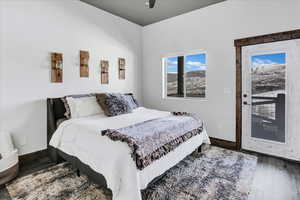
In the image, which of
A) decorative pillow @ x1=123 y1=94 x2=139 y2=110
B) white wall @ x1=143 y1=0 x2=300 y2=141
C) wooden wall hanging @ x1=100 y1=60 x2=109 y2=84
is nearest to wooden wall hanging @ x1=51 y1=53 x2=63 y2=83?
wooden wall hanging @ x1=100 y1=60 x2=109 y2=84

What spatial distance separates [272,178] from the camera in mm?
2289

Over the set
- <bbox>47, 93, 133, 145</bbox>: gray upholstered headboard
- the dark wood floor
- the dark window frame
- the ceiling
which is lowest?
the dark wood floor

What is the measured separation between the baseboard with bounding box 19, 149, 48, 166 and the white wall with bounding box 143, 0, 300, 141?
2783mm

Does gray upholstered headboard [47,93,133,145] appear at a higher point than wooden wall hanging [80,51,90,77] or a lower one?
lower

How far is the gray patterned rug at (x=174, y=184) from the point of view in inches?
75.6

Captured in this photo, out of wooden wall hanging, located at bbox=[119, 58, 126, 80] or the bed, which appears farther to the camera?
wooden wall hanging, located at bbox=[119, 58, 126, 80]

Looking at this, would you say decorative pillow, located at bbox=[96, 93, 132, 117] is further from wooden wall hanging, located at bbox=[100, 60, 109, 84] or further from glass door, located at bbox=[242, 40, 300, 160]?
glass door, located at bbox=[242, 40, 300, 160]

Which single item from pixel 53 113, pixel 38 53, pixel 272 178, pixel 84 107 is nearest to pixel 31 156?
pixel 53 113

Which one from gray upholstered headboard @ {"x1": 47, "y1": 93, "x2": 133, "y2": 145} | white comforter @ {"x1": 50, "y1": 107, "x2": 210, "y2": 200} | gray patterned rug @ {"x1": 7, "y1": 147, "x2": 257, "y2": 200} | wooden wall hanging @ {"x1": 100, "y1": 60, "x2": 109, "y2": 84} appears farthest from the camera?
wooden wall hanging @ {"x1": 100, "y1": 60, "x2": 109, "y2": 84}

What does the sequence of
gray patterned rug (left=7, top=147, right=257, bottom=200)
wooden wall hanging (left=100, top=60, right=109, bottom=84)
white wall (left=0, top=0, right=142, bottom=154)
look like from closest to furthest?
gray patterned rug (left=7, top=147, right=257, bottom=200) < white wall (left=0, top=0, right=142, bottom=154) < wooden wall hanging (left=100, top=60, right=109, bottom=84)

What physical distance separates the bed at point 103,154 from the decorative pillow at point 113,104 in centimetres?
17

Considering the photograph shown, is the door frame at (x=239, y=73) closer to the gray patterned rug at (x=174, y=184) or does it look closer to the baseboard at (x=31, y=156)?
the gray patterned rug at (x=174, y=184)

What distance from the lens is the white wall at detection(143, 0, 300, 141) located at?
288 centimetres

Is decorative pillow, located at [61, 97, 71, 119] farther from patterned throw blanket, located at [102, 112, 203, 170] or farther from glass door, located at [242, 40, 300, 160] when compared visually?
glass door, located at [242, 40, 300, 160]
